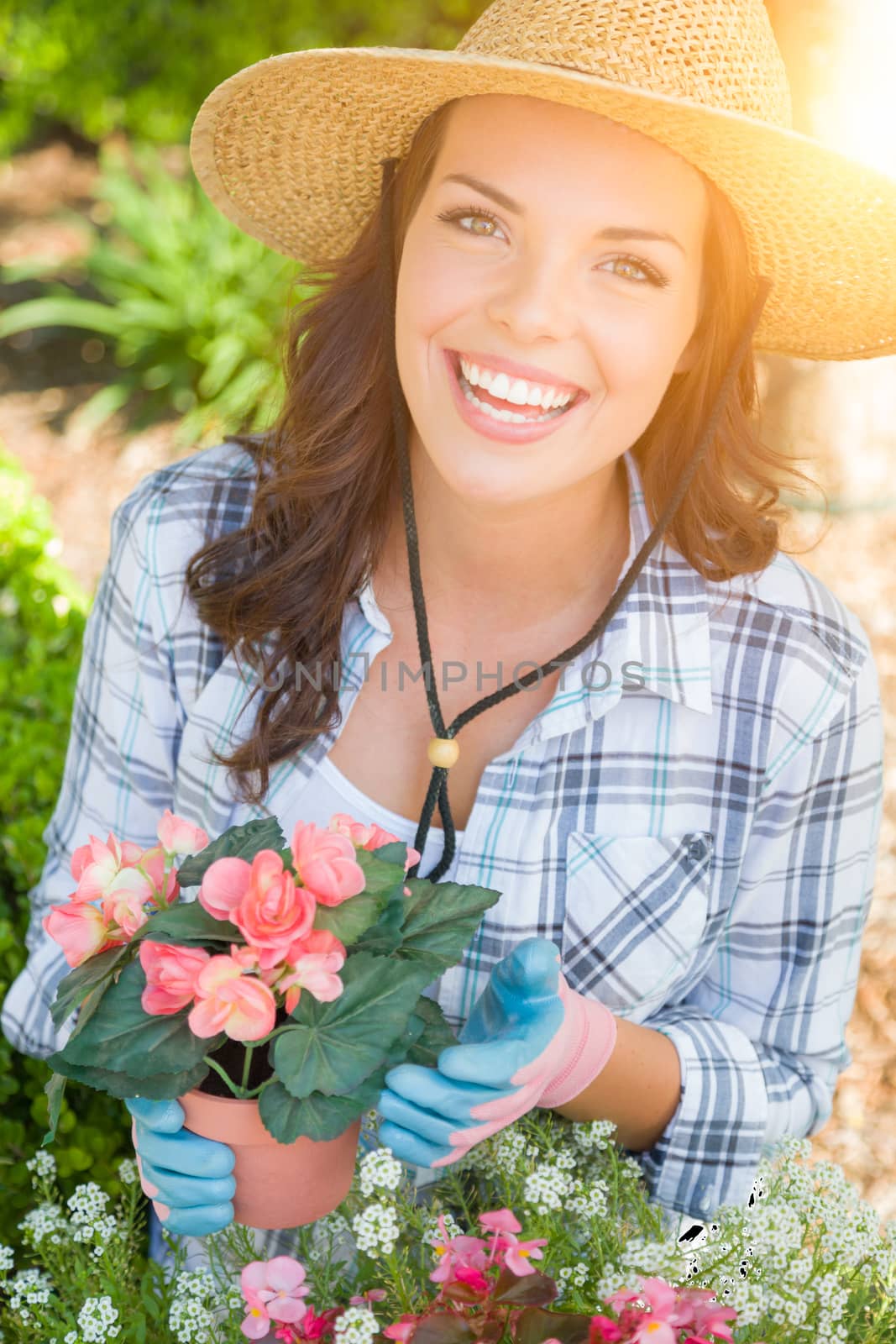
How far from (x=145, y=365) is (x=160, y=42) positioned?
78.0 inches

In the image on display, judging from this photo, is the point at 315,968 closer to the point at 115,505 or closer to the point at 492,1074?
the point at 492,1074

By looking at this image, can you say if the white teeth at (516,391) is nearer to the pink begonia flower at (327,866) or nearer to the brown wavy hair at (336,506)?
the brown wavy hair at (336,506)

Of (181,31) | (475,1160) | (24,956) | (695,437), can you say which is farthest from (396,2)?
(475,1160)

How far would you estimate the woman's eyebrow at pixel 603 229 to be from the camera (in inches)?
57.8

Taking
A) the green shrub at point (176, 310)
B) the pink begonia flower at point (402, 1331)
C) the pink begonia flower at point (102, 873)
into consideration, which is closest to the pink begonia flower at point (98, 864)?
the pink begonia flower at point (102, 873)

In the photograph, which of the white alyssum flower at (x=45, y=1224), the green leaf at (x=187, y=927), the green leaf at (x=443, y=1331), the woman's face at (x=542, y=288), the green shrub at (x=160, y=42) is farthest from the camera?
the green shrub at (x=160, y=42)

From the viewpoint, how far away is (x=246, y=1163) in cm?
126

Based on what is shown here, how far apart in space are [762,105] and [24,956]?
1.69 meters

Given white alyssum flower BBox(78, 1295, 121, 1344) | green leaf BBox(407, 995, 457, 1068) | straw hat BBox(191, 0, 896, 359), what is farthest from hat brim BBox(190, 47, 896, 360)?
white alyssum flower BBox(78, 1295, 121, 1344)

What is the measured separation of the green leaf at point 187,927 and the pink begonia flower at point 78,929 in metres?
0.04

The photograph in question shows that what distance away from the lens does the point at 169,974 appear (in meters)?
1.07

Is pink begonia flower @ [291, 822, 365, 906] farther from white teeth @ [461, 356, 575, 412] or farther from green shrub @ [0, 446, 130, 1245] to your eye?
green shrub @ [0, 446, 130, 1245]

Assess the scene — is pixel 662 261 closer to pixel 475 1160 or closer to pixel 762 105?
pixel 762 105

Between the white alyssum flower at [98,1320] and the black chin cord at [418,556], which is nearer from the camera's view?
the white alyssum flower at [98,1320]
